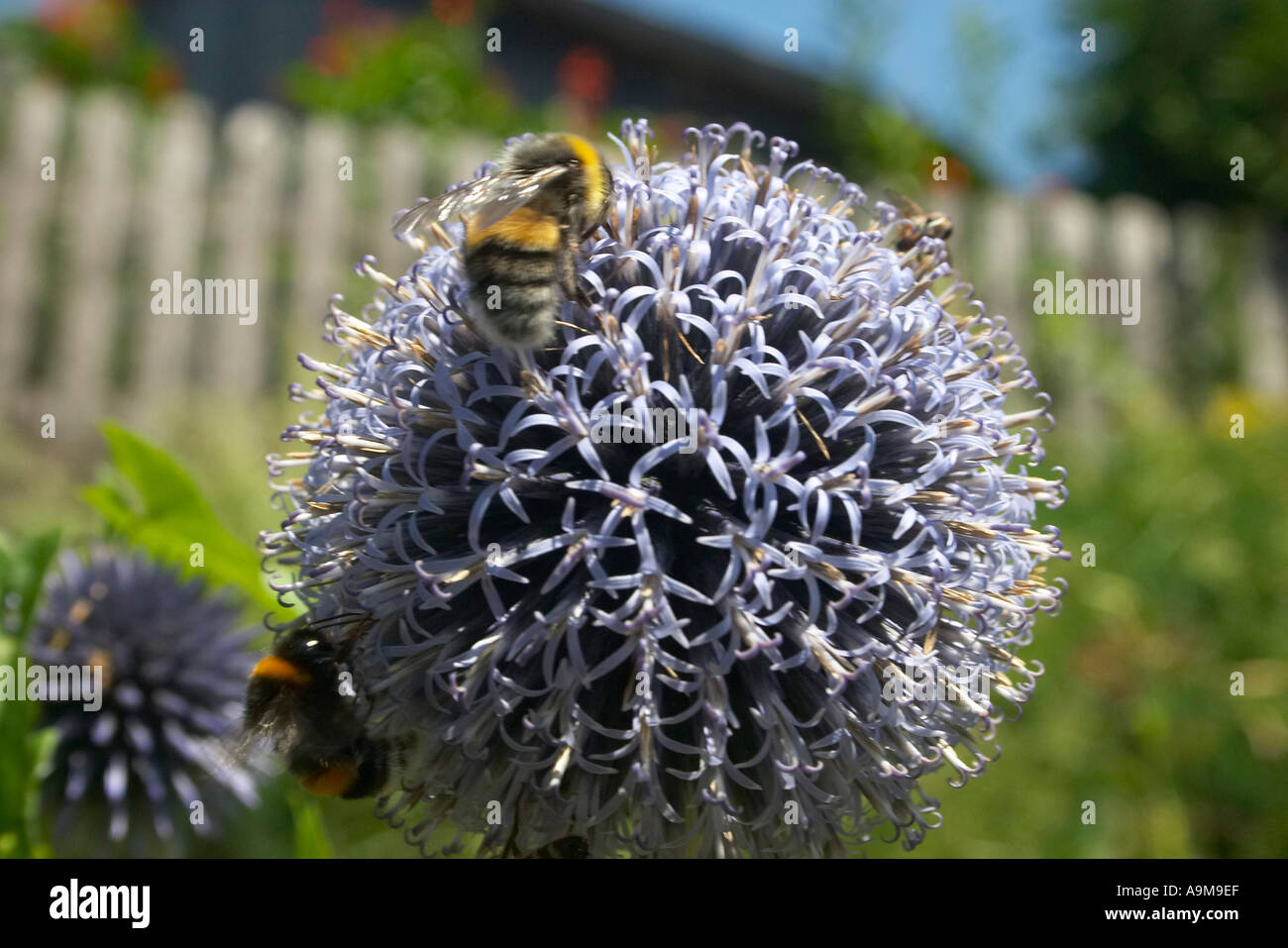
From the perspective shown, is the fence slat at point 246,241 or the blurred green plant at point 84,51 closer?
the fence slat at point 246,241

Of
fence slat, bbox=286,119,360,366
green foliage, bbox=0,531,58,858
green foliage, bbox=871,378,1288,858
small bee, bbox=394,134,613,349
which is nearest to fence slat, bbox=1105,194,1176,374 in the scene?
green foliage, bbox=871,378,1288,858

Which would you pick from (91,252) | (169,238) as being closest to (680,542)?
(169,238)

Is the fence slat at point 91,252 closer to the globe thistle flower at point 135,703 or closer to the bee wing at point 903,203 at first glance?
the globe thistle flower at point 135,703

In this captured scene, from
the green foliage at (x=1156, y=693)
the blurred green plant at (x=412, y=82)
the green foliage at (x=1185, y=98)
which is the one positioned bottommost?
the green foliage at (x=1156, y=693)

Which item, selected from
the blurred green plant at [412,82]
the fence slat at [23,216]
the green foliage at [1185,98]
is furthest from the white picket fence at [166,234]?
the green foliage at [1185,98]

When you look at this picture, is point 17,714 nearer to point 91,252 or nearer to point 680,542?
point 680,542
